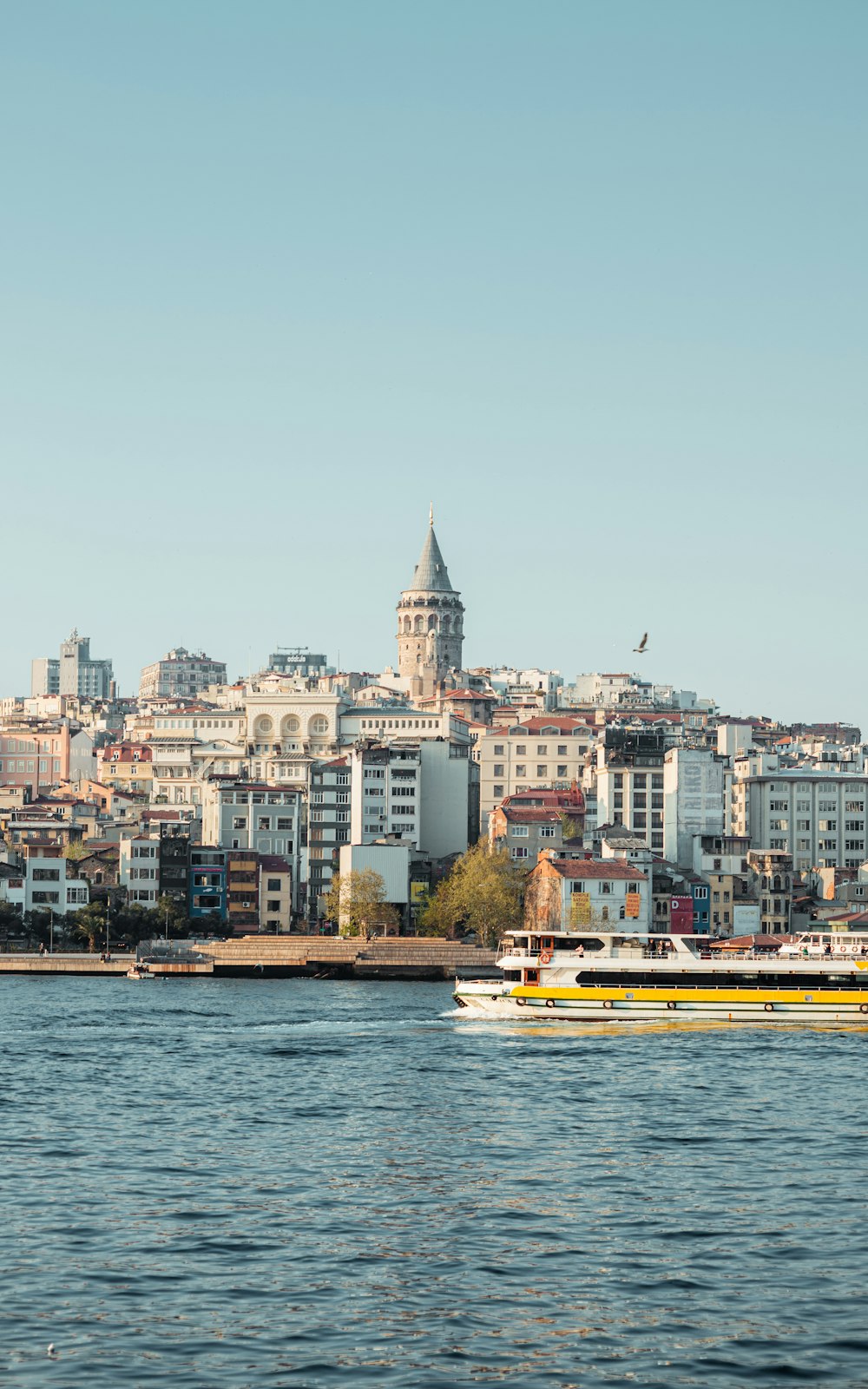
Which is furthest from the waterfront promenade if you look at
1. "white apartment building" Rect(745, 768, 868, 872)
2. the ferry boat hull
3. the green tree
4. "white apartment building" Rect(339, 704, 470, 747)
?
"white apartment building" Rect(339, 704, 470, 747)

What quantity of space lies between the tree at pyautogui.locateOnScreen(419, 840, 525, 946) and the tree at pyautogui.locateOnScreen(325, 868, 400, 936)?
233 centimetres

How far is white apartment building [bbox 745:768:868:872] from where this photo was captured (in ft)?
453

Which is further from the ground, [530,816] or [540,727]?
[540,727]

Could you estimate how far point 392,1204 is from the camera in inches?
1188

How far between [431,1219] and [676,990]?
125 feet

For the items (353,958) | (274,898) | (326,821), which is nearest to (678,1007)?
(353,958)

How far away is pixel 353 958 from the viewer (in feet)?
356

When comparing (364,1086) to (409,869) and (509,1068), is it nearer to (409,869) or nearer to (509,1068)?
(509,1068)

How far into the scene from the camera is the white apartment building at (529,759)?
15188cm

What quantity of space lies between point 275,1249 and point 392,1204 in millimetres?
4026

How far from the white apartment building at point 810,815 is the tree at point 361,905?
3142 centimetres

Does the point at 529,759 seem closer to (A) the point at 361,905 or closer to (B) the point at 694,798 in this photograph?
A: (B) the point at 694,798

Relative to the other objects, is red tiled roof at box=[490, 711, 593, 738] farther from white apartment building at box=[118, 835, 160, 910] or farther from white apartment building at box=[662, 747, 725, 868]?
white apartment building at box=[118, 835, 160, 910]

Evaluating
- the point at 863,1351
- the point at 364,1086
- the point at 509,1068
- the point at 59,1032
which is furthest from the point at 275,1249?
the point at 59,1032
